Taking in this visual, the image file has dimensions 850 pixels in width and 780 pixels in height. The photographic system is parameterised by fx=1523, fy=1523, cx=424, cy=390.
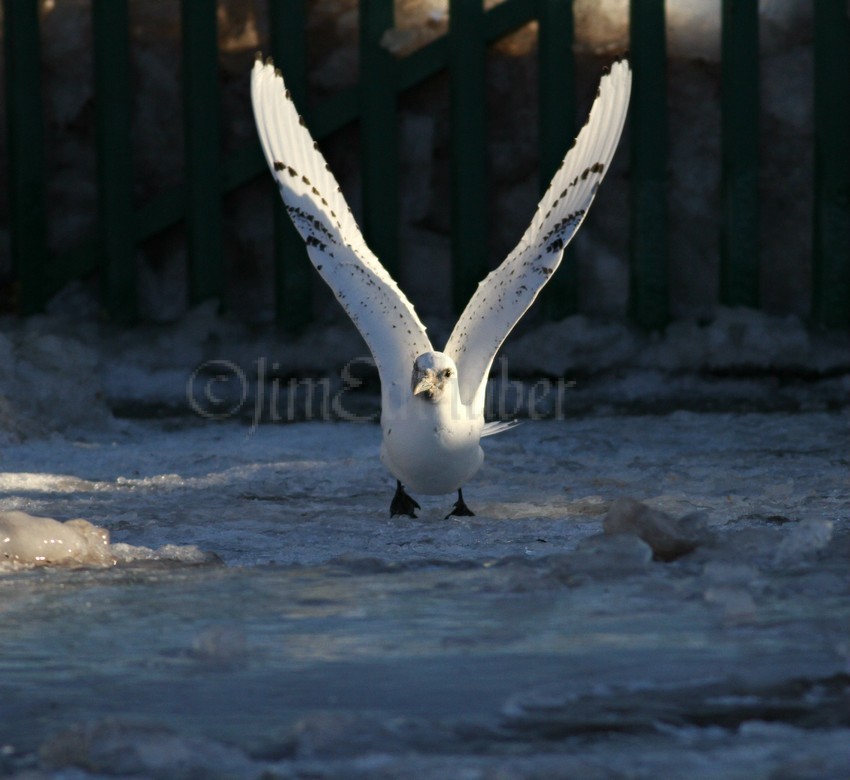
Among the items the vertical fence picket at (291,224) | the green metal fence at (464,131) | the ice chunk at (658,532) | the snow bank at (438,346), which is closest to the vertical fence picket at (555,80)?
the green metal fence at (464,131)

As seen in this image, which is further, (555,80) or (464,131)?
(464,131)

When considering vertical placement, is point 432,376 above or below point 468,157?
below

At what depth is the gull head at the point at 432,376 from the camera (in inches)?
187

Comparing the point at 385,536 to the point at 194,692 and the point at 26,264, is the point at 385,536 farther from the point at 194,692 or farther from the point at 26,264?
the point at 26,264

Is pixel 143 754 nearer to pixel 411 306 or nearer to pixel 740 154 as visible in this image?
Answer: pixel 411 306

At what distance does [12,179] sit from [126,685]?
5734mm

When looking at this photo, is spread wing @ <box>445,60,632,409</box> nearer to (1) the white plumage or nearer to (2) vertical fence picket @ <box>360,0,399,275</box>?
(1) the white plumage

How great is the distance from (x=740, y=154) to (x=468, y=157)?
1386mm

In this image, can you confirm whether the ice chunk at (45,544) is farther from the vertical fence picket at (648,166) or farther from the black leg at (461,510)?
the vertical fence picket at (648,166)

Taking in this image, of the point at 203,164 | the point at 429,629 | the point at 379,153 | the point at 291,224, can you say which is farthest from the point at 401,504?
the point at 203,164

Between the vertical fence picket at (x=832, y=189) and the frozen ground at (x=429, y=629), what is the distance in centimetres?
225

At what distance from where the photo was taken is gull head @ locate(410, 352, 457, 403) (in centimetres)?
474

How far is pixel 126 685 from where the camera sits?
9.58 ft

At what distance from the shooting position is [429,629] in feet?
10.9
